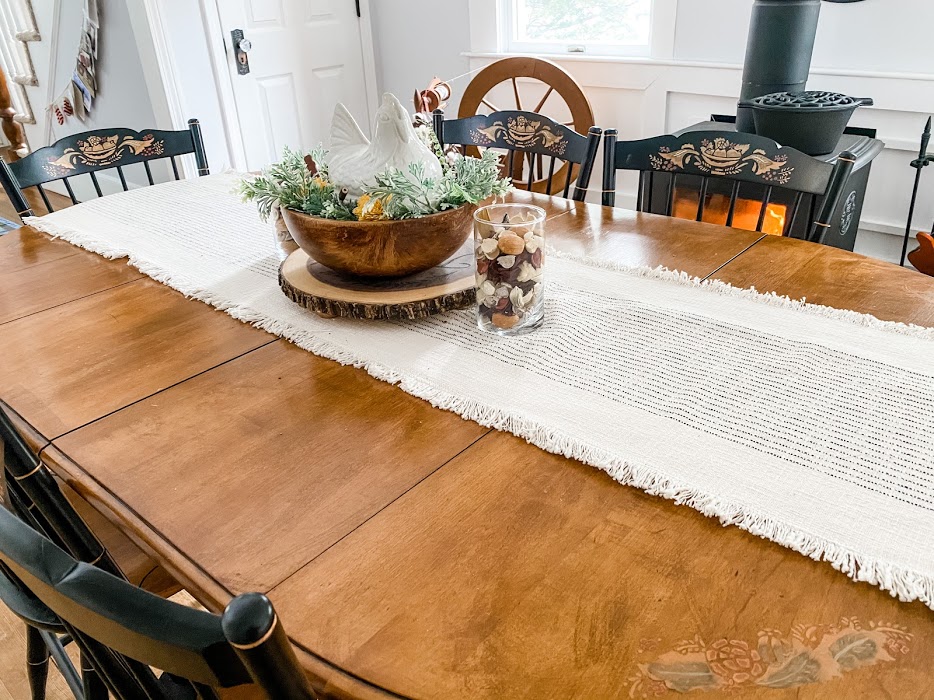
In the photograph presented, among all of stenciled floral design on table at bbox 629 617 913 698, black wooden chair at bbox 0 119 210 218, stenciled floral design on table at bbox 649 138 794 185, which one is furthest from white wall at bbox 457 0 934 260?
stenciled floral design on table at bbox 629 617 913 698

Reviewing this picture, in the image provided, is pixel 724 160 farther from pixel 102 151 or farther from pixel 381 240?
pixel 102 151

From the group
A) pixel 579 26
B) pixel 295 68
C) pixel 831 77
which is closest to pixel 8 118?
pixel 295 68

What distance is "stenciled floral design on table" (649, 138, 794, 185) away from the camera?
1.40 meters

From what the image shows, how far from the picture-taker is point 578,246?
1367mm

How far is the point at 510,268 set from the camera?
99 cm

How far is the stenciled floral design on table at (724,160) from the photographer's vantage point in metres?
1.40

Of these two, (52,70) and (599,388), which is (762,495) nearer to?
(599,388)

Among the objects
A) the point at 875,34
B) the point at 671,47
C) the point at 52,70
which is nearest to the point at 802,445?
the point at 875,34

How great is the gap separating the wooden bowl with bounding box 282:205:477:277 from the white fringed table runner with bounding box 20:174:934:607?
0.30 feet

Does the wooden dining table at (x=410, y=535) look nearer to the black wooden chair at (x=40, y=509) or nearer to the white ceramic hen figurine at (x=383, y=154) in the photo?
the black wooden chair at (x=40, y=509)

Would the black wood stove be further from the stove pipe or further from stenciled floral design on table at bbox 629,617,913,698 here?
stenciled floral design on table at bbox 629,617,913,698

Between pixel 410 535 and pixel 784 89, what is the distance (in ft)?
6.41

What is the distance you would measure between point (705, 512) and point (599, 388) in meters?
0.24

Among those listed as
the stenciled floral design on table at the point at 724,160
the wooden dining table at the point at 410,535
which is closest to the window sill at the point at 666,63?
the stenciled floral design on table at the point at 724,160
